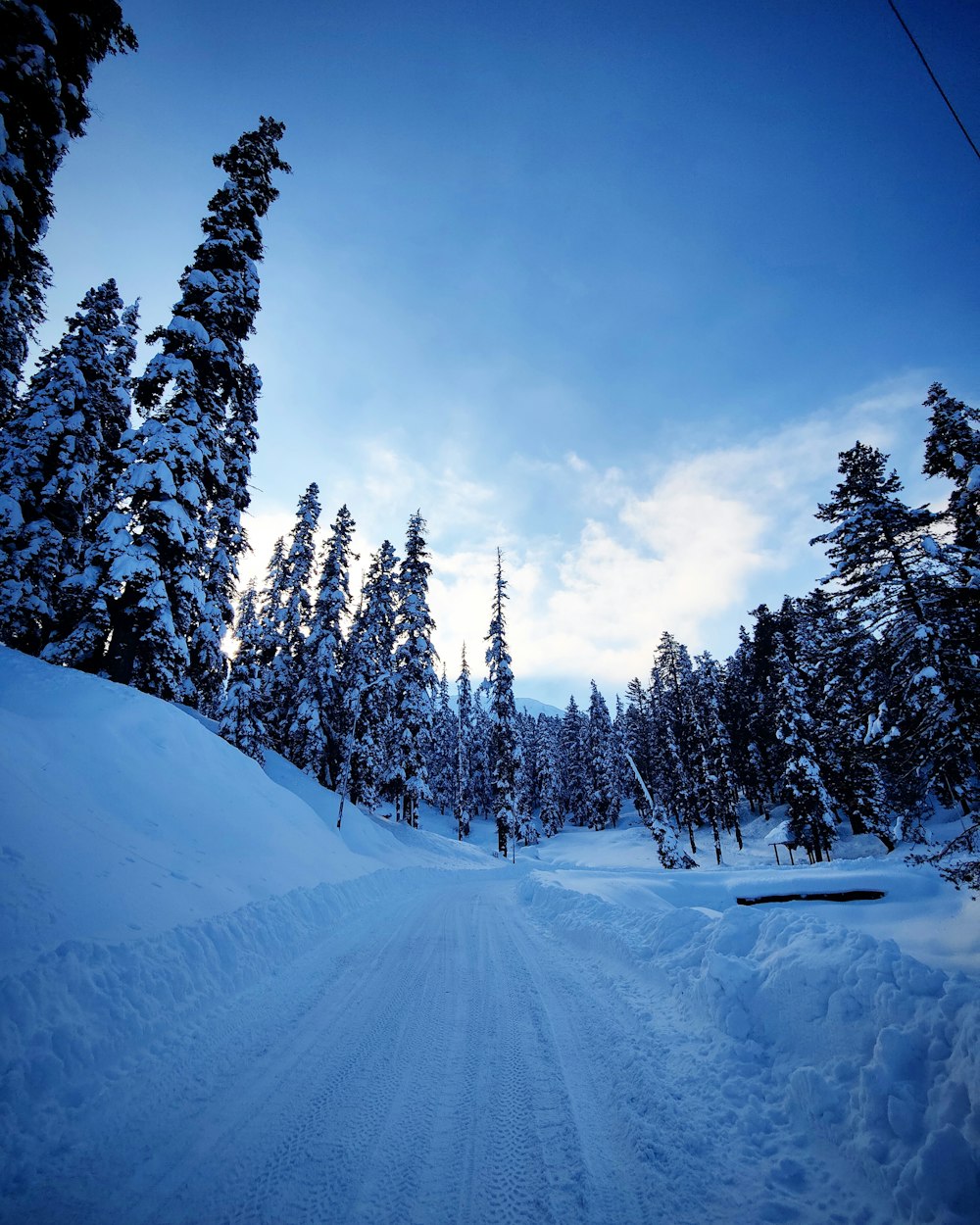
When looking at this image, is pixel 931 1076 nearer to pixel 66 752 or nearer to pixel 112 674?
pixel 66 752

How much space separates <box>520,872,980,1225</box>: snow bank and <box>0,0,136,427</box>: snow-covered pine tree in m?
13.9

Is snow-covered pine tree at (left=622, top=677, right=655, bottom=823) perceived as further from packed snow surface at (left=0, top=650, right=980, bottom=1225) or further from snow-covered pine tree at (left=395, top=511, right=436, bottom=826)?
packed snow surface at (left=0, top=650, right=980, bottom=1225)

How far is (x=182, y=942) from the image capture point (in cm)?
607

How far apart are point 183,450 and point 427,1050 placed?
13845mm

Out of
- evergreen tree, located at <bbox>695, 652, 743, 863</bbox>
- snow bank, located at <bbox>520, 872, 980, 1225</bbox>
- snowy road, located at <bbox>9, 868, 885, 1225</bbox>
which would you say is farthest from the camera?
evergreen tree, located at <bbox>695, 652, 743, 863</bbox>

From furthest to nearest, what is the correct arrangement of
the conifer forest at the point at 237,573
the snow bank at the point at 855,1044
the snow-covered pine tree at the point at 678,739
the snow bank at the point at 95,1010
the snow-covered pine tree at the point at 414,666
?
the snow-covered pine tree at the point at 678,739 → the snow-covered pine tree at the point at 414,666 → the conifer forest at the point at 237,573 → the snow bank at the point at 95,1010 → the snow bank at the point at 855,1044

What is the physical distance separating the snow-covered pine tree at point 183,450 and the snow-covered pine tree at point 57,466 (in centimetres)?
509

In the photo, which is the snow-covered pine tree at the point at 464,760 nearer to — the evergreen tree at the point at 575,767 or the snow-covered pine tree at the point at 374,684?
the evergreen tree at the point at 575,767

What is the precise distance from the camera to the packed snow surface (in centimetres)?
307

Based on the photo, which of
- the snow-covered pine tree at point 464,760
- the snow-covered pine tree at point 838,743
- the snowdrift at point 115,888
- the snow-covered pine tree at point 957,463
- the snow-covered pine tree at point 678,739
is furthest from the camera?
the snow-covered pine tree at point 464,760

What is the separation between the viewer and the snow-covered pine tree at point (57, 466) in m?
17.0

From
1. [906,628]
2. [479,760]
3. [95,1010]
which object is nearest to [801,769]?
[906,628]

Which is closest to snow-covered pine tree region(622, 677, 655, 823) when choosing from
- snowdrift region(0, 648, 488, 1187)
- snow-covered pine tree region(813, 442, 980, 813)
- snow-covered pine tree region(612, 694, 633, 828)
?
snow-covered pine tree region(612, 694, 633, 828)

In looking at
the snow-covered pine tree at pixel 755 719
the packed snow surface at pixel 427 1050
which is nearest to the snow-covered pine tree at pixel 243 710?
the packed snow surface at pixel 427 1050
